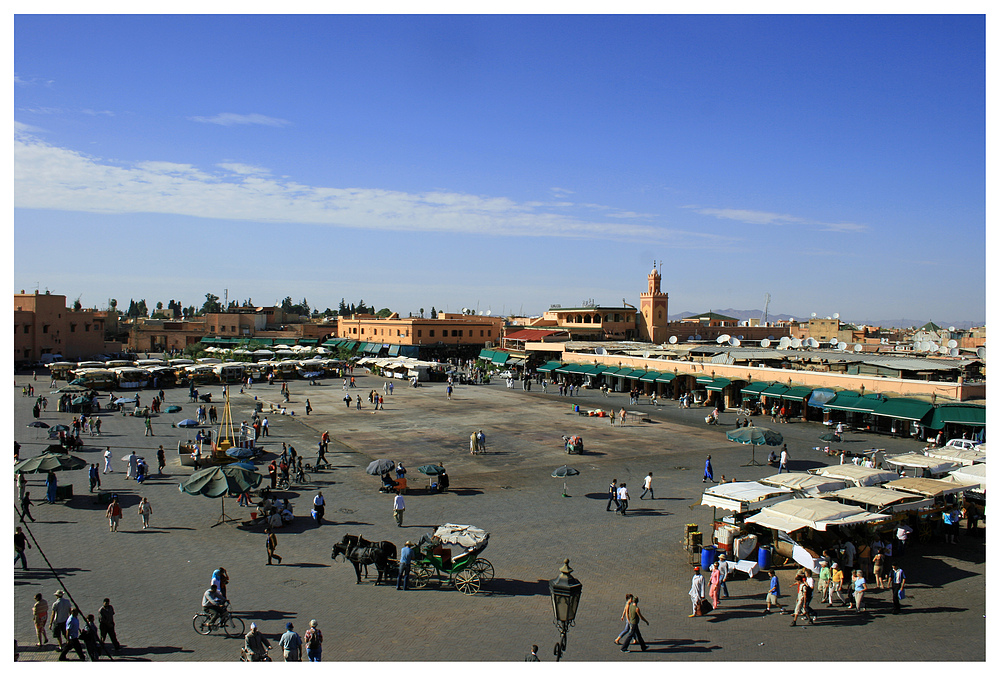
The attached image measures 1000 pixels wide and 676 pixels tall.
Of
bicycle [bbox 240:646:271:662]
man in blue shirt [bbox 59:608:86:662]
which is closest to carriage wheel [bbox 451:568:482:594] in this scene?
bicycle [bbox 240:646:271:662]

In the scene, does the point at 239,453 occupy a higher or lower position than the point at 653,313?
lower

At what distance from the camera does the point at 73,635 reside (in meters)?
9.66

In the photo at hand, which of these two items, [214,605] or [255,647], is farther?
[214,605]

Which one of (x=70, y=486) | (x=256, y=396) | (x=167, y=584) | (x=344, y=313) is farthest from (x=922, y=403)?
(x=344, y=313)

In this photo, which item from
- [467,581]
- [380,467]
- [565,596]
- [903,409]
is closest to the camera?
[565,596]

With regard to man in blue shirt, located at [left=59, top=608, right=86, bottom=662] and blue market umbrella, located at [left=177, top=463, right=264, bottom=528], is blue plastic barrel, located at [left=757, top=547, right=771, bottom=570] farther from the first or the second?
man in blue shirt, located at [left=59, top=608, right=86, bottom=662]

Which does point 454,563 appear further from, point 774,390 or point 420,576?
point 774,390

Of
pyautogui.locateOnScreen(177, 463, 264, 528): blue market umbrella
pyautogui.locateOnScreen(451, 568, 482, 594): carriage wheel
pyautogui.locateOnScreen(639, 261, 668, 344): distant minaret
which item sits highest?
pyautogui.locateOnScreen(639, 261, 668, 344): distant minaret

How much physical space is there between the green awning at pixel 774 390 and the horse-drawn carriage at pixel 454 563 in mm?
25047

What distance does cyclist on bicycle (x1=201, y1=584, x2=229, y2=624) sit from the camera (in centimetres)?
1053

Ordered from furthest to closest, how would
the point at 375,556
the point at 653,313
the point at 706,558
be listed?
the point at 653,313 < the point at 706,558 < the point at 375,556

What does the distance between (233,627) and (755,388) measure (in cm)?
3103

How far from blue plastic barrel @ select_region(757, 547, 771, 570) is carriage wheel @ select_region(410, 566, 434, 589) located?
22.1 feet

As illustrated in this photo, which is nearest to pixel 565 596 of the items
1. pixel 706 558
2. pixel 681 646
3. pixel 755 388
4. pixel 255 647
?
pixel 681 646
